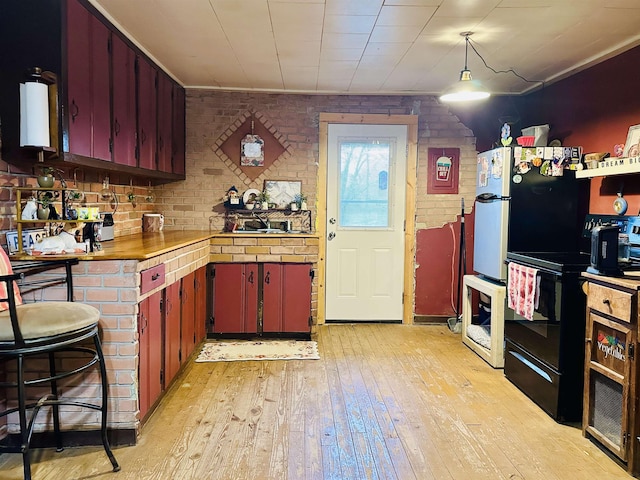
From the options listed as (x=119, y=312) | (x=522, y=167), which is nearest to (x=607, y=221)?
(x=522, y=167)

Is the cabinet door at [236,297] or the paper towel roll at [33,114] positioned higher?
the paper towel roll at [33,114]

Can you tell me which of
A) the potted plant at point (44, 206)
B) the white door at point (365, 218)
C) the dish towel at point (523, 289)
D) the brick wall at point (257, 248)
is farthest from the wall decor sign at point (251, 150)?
the dish towel at point (523, 289)

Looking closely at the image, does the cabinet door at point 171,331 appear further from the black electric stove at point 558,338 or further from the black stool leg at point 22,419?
the black electric stove at point 558,338

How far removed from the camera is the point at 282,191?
479 cm

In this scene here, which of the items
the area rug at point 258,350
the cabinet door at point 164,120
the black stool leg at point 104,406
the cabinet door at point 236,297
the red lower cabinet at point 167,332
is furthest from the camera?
the cabinet door at point 236,297

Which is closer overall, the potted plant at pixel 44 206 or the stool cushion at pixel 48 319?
the stool cushion at pixel 48 319

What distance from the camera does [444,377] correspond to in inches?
132

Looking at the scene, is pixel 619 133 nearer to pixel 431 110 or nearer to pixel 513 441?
pixel 431 110

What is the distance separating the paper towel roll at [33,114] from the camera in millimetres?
2260

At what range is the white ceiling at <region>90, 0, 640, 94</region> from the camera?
8.85 ft

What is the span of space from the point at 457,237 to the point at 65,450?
12.4 feet

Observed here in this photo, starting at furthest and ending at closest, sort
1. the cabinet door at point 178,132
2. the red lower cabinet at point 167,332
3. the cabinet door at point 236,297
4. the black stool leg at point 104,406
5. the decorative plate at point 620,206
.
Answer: the cabinet door at point 178,132, the cabinet door at point 236,297, the decorative plate at point 620,206, the red lower cabinet at point 167,332, the black stool leg at point 104,406

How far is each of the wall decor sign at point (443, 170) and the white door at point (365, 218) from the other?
280mm

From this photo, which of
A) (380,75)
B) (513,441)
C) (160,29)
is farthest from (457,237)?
(160,29)
